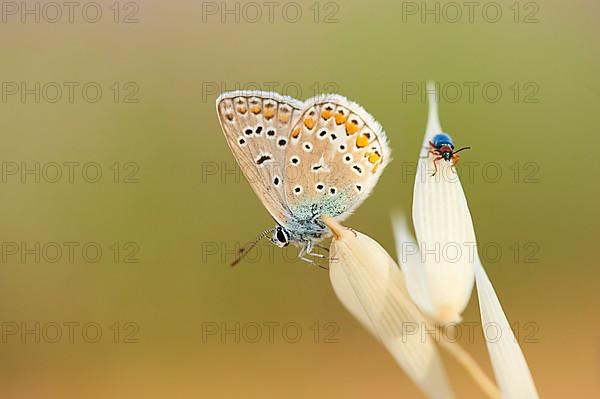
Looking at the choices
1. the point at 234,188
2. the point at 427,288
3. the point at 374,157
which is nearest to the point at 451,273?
the point at 427,288

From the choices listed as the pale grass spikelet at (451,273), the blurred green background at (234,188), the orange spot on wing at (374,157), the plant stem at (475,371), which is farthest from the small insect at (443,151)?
the blurred green background at (234,188)

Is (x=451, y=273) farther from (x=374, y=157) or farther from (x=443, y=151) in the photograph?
(x=374, y=157)

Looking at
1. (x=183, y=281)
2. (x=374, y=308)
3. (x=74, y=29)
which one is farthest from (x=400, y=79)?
(x=374, y=308)

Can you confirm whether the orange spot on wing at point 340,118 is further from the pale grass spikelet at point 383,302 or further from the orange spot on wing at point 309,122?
the pale grass spikelet at point 383,302

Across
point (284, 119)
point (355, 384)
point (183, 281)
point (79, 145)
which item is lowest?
point (355, 384)

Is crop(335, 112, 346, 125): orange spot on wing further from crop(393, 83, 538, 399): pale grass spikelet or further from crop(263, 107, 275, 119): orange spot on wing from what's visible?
crop(393, 83, 538, 399): pale grass spikelet

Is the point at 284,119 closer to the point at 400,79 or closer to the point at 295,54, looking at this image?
the point at 400,79

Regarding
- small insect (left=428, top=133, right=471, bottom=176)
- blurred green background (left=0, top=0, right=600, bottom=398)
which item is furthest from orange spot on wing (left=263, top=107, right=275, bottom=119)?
blurred green background (left=0, top=0, right=600, bottom=398)
